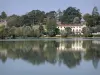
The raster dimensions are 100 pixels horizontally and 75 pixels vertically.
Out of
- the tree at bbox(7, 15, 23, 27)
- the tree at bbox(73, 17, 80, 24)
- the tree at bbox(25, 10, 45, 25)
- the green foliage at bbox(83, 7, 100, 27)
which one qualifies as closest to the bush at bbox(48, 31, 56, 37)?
the green foliage at bbox(83, 7, 100, 27)

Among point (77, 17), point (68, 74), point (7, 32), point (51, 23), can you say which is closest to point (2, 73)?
point (68, 74)

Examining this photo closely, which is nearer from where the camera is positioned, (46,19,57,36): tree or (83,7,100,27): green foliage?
(46,19,57,36): tree

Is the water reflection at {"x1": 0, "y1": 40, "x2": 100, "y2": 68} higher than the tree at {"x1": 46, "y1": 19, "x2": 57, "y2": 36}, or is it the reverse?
the tree at {"x1": 46, "y1": 19, "x2": 57, "y2": 36}

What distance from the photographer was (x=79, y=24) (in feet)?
341

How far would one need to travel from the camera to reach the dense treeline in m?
68.4

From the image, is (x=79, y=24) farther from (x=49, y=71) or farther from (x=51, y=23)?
(x=49, y=71)

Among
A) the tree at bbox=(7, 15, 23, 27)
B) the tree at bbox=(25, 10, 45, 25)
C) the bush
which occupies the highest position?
the tree at bbox=(25, 10, 45, 25)

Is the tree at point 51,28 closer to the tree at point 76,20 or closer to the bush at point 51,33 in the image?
the bush at point 51,33

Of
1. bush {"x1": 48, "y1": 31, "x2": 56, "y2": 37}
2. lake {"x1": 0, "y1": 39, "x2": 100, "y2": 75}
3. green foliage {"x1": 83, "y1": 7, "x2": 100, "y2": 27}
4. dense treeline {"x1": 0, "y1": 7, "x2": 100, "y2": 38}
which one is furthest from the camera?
green foliage {"x1": 83, "y1": 7, "x2": 100, "y2": 27}

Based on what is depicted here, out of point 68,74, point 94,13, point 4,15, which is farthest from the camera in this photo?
point 4,15

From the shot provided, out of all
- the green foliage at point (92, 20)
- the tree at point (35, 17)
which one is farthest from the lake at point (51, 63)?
the tree at point (35, 17)

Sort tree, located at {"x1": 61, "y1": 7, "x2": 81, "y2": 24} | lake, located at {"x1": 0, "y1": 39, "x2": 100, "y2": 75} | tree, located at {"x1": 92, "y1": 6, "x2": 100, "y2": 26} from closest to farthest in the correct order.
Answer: lake, located at {"x1": 0, "y1": 39, "x2": 100, "y2": 75} → tree, located at {"x1": 92, "y1": 6, "x2": 100, "y2": 26} → tree, located at {"x1": 61, "y1": 7, "x2": 81, "y2": 24}

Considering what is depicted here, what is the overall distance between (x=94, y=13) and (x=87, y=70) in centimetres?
9091

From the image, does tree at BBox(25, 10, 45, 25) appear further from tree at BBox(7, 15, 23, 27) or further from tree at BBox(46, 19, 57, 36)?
tree at BBox(46, 19, 57, 36)
